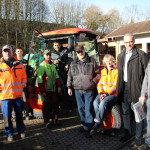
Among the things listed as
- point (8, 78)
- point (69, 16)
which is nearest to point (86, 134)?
point (8, 78)

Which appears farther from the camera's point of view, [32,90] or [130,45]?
[32,90]

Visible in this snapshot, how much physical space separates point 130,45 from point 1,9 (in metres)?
19.5

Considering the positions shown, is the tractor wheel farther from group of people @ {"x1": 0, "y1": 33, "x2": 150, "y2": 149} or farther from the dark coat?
the dark coat

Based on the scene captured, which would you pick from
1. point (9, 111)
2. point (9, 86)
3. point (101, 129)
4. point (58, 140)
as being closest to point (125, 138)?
point (101, 129)

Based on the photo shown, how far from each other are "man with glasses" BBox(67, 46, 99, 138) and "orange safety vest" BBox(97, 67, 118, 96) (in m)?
0.15

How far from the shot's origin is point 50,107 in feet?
15.1

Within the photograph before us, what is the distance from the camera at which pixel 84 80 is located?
156 inches

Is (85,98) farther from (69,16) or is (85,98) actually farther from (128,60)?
(69,16)

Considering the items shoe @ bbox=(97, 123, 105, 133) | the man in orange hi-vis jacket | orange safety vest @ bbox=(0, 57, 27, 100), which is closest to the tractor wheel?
shoe @ bbox=(97, 123, 105, 133)

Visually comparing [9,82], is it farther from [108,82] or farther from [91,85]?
[108,82]

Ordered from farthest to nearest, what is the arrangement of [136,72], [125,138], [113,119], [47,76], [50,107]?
[50,107]
[47,76]
[113,119]
[125,138]
[136,72]

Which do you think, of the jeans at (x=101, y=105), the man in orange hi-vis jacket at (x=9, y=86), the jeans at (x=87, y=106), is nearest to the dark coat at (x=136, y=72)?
the jeans at (x=101, y=105)

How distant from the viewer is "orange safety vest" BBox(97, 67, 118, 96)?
3932 millimetres

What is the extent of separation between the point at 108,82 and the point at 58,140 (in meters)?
1.64
